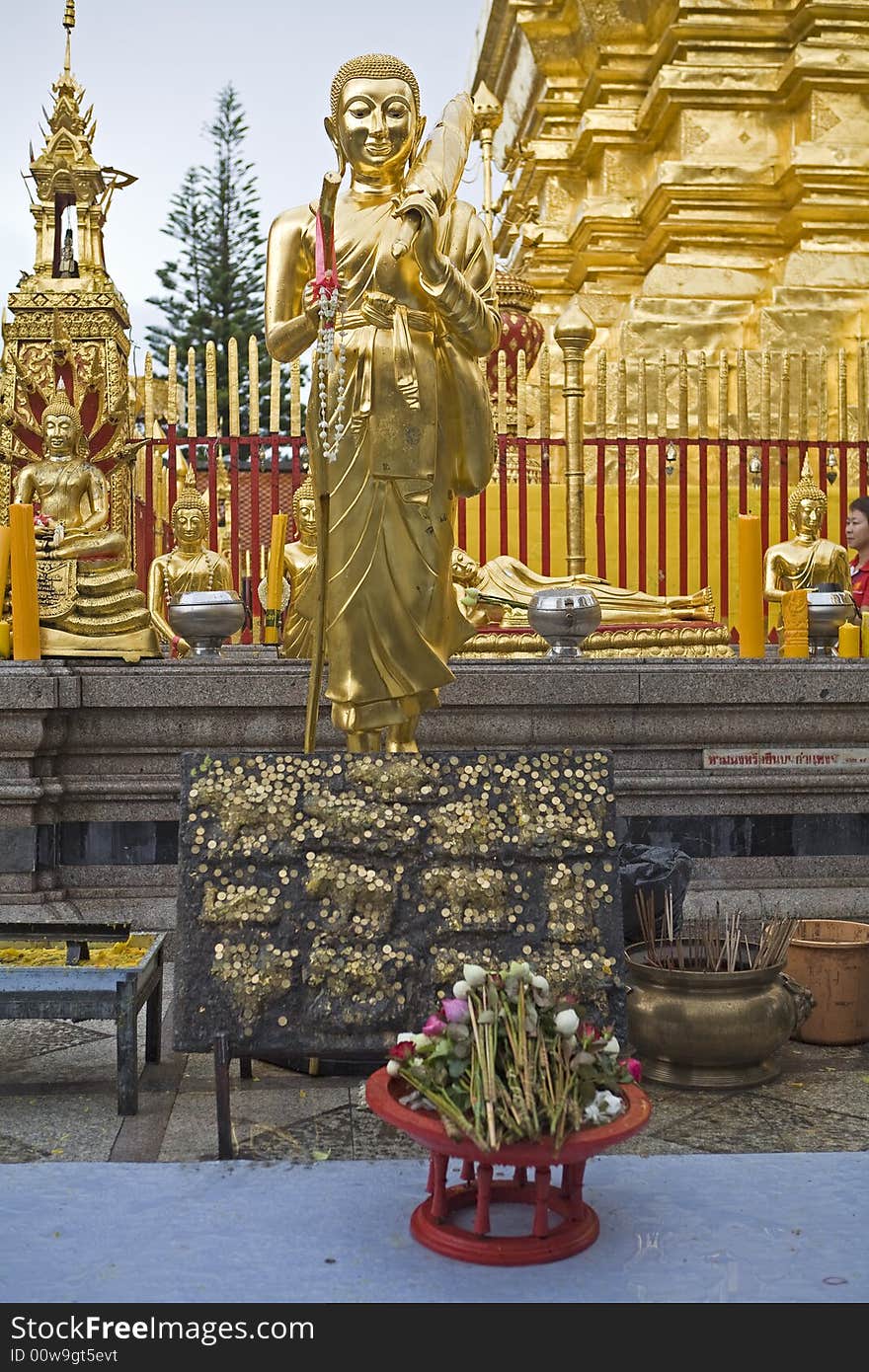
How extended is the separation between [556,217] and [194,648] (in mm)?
8822

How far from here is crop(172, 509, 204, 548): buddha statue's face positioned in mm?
6434

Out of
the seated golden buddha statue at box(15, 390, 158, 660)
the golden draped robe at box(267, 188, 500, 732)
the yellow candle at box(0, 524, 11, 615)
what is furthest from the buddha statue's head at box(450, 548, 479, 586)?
the golden draped robe at box(267, 188, 500, 732)

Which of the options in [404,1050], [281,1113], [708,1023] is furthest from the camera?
[708,1023]

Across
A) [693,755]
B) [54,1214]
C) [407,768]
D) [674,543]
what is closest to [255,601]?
[674,543]

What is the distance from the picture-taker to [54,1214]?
2791 millimetres

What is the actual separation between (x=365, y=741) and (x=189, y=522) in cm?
236

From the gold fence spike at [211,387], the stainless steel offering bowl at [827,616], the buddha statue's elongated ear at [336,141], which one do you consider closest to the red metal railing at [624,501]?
the gold fence spike at [211,387]

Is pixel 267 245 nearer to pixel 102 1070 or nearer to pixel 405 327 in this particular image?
pixel 405 327

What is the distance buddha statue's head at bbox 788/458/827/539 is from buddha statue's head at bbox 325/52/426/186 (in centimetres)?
305

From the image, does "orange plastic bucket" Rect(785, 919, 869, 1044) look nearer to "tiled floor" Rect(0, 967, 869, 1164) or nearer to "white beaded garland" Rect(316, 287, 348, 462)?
"tiled floor" Rect(0, 967, 869, 1164)

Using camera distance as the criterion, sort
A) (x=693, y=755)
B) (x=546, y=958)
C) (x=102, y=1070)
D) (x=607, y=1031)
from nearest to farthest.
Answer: (x=607, y=1031) < (x=546, y=958) < (x=102, y=1070) < (x=693, y=755)

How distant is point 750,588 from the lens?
5.68 metres

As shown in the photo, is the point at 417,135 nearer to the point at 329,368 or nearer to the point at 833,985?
the point at 329,368

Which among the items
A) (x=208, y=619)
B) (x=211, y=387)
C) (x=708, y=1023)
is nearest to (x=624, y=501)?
(x=211, y=387)
